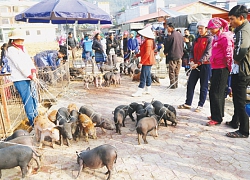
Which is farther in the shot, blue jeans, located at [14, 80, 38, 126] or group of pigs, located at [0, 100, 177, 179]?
blue jeans, located at [14, 80, 38, 126]

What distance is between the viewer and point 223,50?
4.49 meters

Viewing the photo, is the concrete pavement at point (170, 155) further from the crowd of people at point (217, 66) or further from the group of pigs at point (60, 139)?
the crowd of people at point (217, 66)

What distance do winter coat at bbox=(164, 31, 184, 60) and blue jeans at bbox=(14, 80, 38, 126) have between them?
4750 mm

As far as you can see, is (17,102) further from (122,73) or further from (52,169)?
(122,73)

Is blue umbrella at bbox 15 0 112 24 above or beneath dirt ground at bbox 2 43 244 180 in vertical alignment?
above

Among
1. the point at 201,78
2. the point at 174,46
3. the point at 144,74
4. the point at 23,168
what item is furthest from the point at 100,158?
the point at 174,46

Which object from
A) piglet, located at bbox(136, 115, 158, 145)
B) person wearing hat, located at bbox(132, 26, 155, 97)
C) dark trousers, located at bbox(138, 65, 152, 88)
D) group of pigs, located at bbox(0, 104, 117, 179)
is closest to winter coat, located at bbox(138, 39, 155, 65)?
person wearing hat, located at bbox(132, 26, 155, 97)

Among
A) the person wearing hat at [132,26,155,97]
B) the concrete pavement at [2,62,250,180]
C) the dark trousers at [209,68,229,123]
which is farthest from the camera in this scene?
the person wearing hat at [132,26,155,97]

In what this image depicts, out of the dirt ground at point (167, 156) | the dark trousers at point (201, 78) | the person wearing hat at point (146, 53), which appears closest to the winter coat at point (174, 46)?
the person wearing hat at point (146, 53)

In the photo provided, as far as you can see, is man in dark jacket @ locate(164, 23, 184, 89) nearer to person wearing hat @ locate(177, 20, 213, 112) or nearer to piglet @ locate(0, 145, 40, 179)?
person wearing hat @ locate(177, 20, 213, 112)

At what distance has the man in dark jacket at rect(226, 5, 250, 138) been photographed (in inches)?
153

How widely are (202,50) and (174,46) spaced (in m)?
2.21

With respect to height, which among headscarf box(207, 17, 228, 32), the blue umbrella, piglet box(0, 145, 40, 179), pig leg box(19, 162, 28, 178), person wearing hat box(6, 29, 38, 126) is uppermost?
the blue umbrella

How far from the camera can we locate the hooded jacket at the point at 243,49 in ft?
12.7
